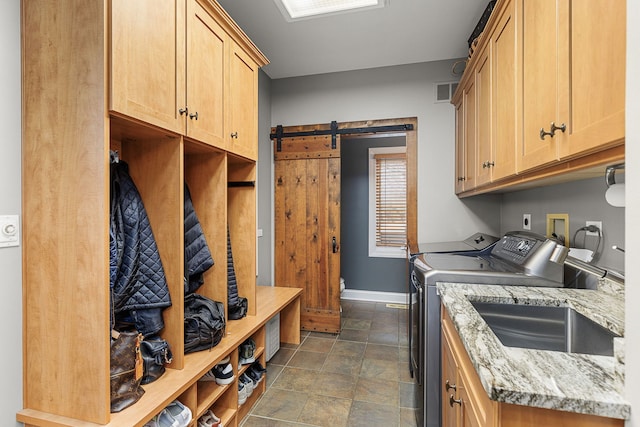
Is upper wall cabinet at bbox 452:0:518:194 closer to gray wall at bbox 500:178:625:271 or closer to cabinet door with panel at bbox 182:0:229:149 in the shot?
gray wall at bbox 500:178:625:271

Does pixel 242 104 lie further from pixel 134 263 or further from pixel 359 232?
pixel 359 232

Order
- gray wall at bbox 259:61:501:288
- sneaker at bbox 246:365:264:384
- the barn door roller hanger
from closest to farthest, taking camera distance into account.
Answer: sneaker at bbox 246:365:264:384 < gray wall at bbox 259:61:501:288 < the barn door roller hanger

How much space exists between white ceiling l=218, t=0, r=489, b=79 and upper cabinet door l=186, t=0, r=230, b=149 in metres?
0.77

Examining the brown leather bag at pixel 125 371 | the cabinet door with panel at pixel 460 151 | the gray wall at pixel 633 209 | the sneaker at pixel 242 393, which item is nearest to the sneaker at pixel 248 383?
the sneaker at pixel 242 393

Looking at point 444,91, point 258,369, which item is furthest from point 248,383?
point 444,91

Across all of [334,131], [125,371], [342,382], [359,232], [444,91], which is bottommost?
[342,382]

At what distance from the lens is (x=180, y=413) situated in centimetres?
139

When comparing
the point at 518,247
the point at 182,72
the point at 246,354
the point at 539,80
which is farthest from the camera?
the point at 246,354

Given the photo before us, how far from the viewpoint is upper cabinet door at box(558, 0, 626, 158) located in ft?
2.63

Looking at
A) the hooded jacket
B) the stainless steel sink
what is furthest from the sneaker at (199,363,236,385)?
the stainless steel sink

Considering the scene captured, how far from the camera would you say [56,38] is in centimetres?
115

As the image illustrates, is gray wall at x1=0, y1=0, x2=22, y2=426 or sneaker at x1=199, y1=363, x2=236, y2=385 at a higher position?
gray wall at x1=0, y1=0, x2=22, y2=426

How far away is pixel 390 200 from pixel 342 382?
2.75 metres

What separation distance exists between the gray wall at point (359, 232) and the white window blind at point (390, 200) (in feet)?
0.54
